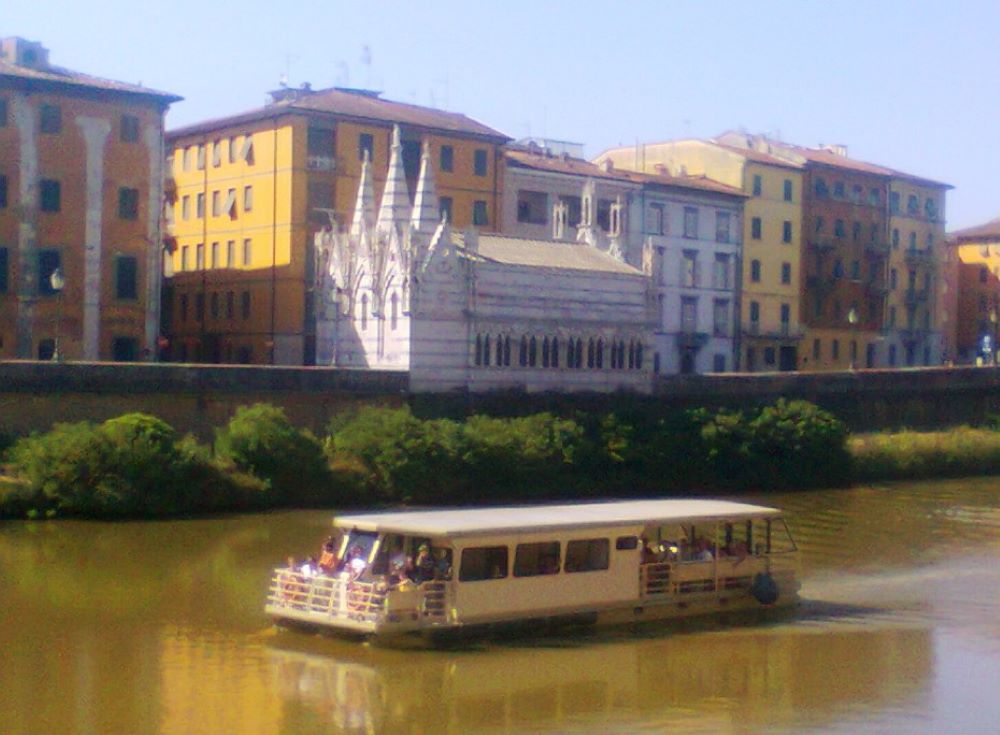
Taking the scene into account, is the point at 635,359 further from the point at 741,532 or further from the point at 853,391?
the point at 741,532

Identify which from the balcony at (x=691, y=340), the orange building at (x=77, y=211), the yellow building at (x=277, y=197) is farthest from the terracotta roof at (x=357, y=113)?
the balcony at (x=691, y=340)

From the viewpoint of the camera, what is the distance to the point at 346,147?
61844 mm

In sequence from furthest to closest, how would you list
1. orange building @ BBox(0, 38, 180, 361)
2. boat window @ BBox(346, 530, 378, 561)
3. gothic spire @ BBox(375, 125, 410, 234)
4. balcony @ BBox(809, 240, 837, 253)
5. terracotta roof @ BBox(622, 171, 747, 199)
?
balcony @ BBox(809, 240, 837, 253) < terracotta roof @ BBox(622, 171, 747, 199) < gothic spire @ BBox(375, 125, 410, 234) < orange building @ BBox(0, 38, 180, 361) < boat window @ BBox(346, 530, 378, 561)

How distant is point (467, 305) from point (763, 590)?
80.6 ft

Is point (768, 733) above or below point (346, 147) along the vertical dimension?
below

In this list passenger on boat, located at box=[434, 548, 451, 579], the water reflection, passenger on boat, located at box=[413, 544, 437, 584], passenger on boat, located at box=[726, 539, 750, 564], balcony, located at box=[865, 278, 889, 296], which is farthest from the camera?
balcony, located at box=[865, 278, 889, 296]

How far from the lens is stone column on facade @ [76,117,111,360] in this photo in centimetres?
5472

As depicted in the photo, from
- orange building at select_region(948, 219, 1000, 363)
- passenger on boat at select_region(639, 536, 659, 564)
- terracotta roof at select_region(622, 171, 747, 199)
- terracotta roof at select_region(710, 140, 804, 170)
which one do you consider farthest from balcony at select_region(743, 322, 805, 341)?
passenger on boat at select_region(639, 536, 659, 564)

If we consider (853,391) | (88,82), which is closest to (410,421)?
(88,82)

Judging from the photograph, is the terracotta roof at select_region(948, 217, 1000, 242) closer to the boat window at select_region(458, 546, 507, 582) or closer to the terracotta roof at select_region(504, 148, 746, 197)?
the terracotta roof at select_region(504, 148, 746, 197)

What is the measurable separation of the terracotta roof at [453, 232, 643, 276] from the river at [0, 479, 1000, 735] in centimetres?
2081

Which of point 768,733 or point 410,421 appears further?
point 410,421

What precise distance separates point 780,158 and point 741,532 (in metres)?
48.7

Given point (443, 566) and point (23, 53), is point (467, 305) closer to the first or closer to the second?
point (23, 53)
